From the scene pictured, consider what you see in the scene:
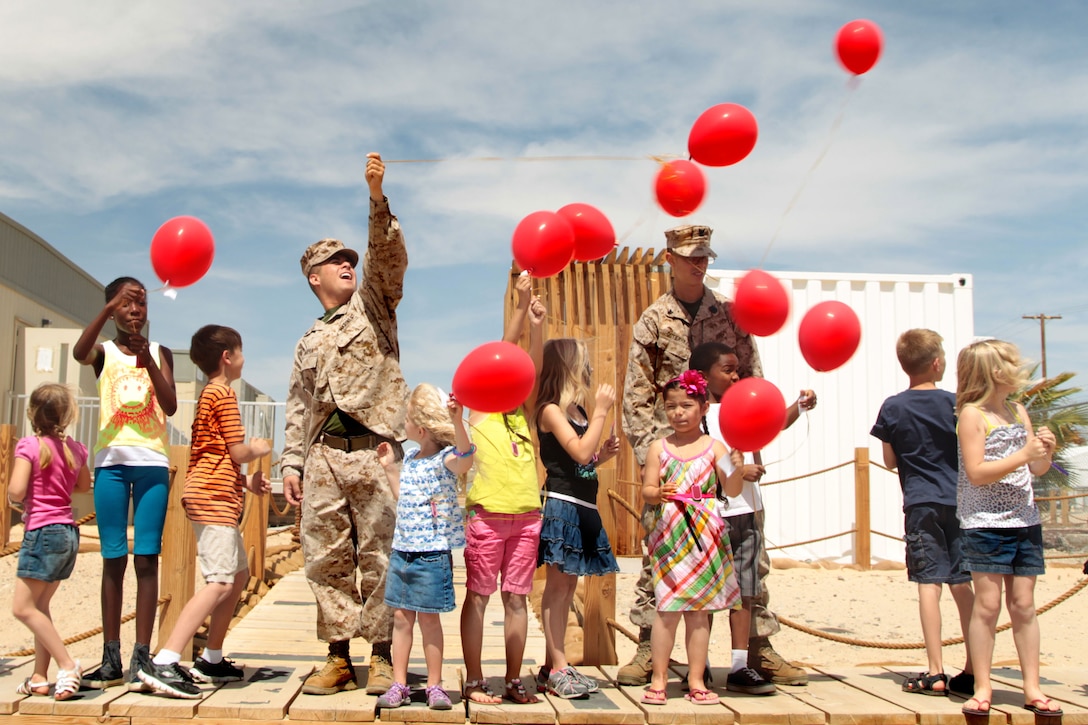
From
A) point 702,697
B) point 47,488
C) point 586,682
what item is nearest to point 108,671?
point 47,488

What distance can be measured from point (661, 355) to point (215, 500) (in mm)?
1751

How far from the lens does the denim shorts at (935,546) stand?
3.52 m

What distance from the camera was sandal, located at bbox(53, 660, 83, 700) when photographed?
3.08 m

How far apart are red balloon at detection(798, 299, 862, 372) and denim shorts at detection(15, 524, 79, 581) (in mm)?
2652

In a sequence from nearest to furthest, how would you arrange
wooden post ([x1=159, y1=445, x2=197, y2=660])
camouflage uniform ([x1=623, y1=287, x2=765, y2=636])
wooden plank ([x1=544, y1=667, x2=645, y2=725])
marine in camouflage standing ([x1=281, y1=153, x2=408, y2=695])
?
1. wooden plank ([x1=544, y1=667, x2=645, y2=725])
2. marine in camouflage standing ([x1=281, y1=153, x2=408, y2=695])
3. camouflage uniform ([x1=623, y1=287, x2=765, y2=636])
4. wooden post ([x1=159, y1=445, x2=197, y2=660])

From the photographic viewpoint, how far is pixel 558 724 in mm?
2986

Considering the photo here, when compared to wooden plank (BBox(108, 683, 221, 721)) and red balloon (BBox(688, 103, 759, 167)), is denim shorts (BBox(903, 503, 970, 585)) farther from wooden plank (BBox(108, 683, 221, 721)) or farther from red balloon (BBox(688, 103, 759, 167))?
wooden plank (BBox(108, 683, 221, 721))

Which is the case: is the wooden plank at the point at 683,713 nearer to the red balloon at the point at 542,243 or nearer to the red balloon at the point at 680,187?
the red balloon at the point at 542,243

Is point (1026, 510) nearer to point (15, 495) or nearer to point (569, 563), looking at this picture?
point (569, 563)

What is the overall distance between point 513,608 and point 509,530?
259mm

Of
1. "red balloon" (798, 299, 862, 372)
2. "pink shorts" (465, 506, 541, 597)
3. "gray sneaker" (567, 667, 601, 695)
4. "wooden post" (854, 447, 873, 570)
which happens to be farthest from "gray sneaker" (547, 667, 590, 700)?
"wooden post" (854, 447, 873, 570)

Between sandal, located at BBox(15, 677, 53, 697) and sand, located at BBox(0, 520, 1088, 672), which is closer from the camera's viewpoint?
sandal, located at BBox(15, 677, 53, 697)

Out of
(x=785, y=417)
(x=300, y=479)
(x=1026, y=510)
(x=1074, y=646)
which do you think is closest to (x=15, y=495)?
(x=300, y=479)

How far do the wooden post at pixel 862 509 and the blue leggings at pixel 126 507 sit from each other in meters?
6.59
